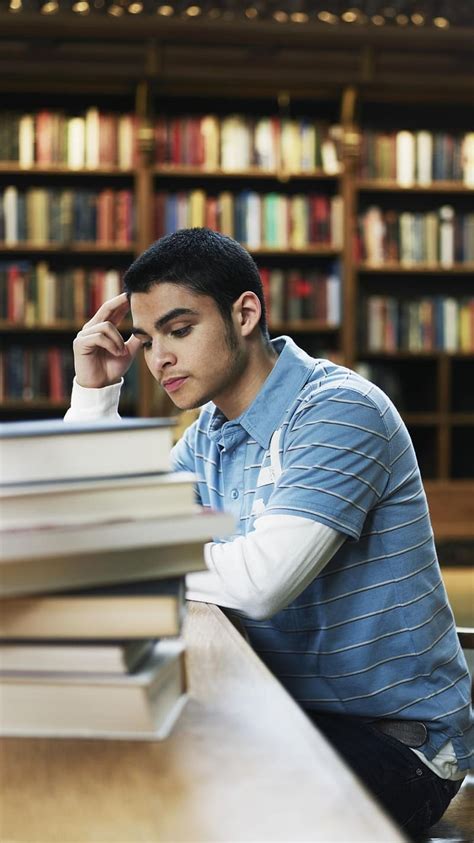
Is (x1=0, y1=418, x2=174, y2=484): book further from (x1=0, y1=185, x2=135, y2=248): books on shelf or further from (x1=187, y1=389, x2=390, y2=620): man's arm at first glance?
(x1=0, y1=185, x2=135, y2=248): books on shelf

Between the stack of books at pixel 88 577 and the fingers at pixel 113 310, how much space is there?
3.33 ft

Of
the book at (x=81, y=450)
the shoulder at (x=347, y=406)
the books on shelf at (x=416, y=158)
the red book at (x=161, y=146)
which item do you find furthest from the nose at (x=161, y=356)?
the books on shelf at (x=416, y=158)

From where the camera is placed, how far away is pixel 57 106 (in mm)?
4992

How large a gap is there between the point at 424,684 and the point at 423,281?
407cm

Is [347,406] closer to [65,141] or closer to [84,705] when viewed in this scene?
[84,705]

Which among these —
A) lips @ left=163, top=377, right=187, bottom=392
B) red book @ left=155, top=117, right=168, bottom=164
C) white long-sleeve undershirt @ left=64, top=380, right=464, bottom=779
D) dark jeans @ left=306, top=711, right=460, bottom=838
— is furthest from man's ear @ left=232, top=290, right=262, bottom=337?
red book @ left=155, top=117, right=168, bottom=164

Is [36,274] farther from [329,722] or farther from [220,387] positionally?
[329,722]

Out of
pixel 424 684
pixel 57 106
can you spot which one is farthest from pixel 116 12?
pixel 424 684

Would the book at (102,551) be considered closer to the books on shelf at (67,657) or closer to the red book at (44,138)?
the books on shelf at (67,657)

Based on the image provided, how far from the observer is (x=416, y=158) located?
494cm

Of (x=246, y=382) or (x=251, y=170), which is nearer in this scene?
(x=246, y=382)

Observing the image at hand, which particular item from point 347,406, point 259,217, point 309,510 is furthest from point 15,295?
point 309,510

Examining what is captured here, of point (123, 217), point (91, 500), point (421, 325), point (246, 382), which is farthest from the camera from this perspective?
point (421, 325)

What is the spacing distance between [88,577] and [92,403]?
1.06 meters
